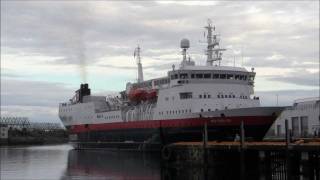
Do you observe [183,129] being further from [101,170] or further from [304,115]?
[304,115]

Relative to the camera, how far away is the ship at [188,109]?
1686 inches

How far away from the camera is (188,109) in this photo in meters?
47.1

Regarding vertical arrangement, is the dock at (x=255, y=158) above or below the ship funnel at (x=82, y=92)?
below

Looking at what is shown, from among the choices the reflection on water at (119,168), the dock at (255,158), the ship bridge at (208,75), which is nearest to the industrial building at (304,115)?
the ship bridge at (208,75)

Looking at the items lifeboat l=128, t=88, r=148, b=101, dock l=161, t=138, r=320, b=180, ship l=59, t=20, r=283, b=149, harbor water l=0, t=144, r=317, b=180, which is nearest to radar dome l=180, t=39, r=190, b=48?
ship l=59, t=20, r=283, b=149

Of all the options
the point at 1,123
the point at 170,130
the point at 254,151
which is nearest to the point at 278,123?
the point at 170,130

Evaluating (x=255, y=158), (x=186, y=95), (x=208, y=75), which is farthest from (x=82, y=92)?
(x=255, y=158)

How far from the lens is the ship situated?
140ft

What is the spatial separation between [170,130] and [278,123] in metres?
23.2

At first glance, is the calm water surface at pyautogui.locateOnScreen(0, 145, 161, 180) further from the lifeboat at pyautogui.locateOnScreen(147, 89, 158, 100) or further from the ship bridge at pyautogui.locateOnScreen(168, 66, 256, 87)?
the ship bridge at pyautogui.locateOnScreen(168, 66, 256, 87)

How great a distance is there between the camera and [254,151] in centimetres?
2875

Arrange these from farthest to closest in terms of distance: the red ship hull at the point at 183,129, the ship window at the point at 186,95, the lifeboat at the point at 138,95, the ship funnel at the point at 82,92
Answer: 1. the ship funnel at the point at 82,92
2. the lifeboat at the point at 138,95
3. the ship window at the point at 186,95
4. the red ship hull at the point at 183,129

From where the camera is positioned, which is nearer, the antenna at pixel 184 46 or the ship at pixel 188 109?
the ship at pixel 188 109

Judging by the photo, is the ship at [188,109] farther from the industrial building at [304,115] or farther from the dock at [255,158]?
the industrial building at [304,115]
